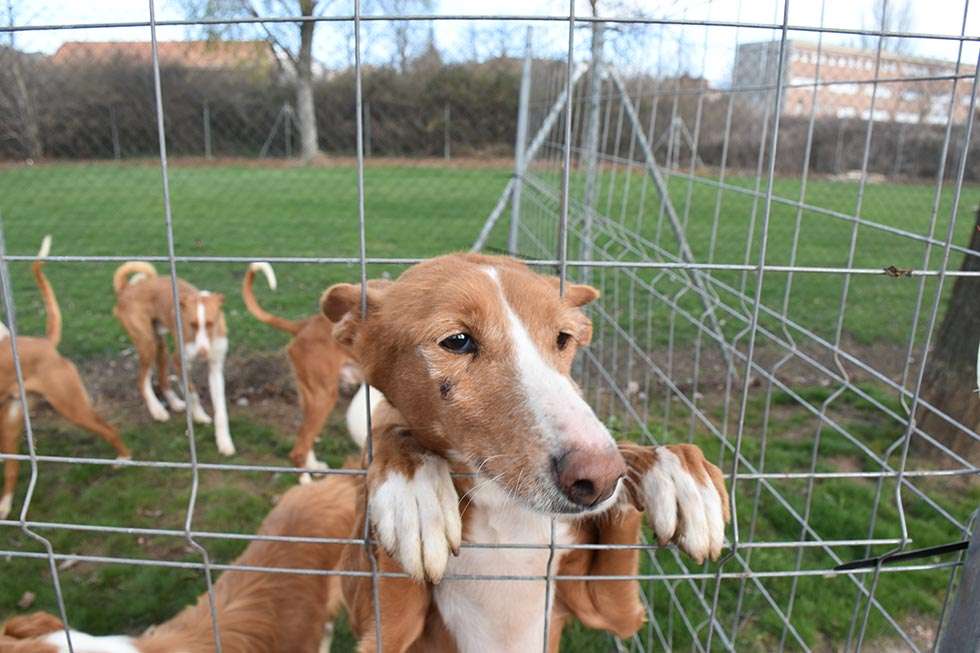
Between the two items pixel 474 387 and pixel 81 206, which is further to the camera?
pixel 81 206

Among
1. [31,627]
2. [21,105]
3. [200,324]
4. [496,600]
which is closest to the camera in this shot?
[496,600]

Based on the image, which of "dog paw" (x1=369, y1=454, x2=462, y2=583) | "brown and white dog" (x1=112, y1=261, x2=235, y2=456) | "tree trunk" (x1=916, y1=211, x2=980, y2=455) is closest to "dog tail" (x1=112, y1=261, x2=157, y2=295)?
"brown and white dog" (x1=112, y1=261, x2=235, y2=456)

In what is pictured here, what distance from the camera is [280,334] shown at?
Answer: 7066 mm

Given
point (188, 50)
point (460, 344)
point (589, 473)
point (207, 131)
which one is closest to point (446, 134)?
point (207, 131)

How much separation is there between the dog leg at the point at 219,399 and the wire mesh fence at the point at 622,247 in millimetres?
134

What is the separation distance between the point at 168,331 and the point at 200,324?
2.31 feet

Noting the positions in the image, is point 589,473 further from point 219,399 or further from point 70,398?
point 219,399

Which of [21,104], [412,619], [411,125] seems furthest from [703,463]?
[411,125]

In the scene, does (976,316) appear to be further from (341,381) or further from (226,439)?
(226,439)

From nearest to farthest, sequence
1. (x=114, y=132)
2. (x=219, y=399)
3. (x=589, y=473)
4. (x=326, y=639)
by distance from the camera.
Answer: (x=589, y=473) < (x=326, y=639) < (x=219, y=399) < (x=114, y=132)

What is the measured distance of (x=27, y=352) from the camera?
4.41m

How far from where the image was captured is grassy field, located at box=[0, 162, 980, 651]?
342 cm

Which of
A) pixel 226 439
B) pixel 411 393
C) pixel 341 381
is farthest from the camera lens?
pixel 341 381

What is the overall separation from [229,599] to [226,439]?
7.91 ft
